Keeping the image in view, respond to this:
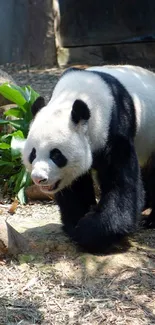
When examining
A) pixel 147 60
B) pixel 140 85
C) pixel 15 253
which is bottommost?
pixel 147 60

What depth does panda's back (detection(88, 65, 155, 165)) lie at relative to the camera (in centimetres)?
526

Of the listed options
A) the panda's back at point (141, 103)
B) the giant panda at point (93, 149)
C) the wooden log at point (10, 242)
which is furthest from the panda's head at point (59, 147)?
the panda's back at point (141, 103)

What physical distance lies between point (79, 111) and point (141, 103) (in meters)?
0.90

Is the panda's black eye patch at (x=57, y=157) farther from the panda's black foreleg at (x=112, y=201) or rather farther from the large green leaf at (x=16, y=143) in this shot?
the large green leaf at (x=16, y=143)

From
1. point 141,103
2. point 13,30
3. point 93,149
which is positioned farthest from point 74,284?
point 13,30

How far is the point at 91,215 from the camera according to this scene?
4930 mm

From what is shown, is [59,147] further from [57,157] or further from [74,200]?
[74,200]

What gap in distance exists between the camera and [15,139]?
258 inches

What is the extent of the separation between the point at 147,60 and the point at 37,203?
6.34m

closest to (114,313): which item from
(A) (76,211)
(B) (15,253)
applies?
(B) (15,253)

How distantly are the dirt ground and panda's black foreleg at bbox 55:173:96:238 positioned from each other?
0.48ft

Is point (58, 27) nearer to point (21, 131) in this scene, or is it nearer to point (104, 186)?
point (21, 131)

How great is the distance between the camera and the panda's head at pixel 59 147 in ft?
14.7

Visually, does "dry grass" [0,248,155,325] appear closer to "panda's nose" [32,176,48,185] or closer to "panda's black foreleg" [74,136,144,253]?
"panda's black foreleg" [74,136,144,253]
